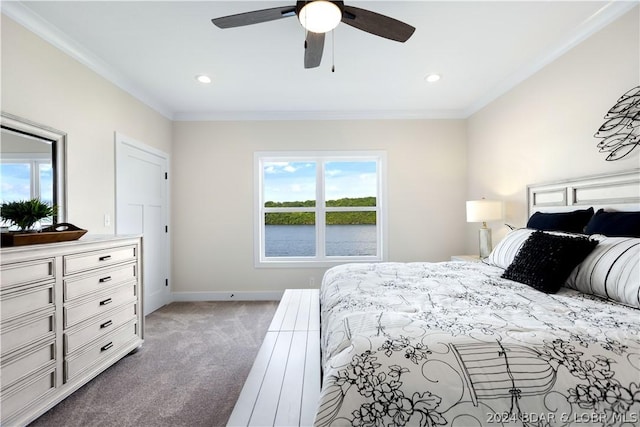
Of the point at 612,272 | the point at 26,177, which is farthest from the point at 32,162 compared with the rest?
the point at 612,272

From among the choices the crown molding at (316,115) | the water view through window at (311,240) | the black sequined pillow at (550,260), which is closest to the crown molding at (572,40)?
the crown molding at (316,115)

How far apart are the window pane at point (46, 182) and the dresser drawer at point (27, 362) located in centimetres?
112

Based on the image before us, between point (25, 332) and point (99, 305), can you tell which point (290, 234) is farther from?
point (25, 332)

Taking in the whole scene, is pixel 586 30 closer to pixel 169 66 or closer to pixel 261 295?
pixel 169 66

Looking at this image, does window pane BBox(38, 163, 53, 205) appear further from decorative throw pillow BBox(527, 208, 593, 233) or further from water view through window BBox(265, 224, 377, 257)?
decorative throw pillow BBox(527, 208, 593, 233)

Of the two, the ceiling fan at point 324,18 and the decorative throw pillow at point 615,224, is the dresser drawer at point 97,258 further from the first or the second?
the decorative throw pillow at point 615,224

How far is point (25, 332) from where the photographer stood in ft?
5.08

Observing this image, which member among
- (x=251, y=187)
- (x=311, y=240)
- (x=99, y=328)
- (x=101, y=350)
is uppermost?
(x=251, y=187)

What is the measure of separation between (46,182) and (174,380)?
180cm

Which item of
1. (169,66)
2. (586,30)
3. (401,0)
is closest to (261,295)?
(169,66)

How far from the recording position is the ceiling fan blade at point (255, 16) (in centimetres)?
161

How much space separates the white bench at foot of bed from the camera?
115 cm

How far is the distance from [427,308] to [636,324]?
0.79 metres

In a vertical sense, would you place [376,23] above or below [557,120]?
above
